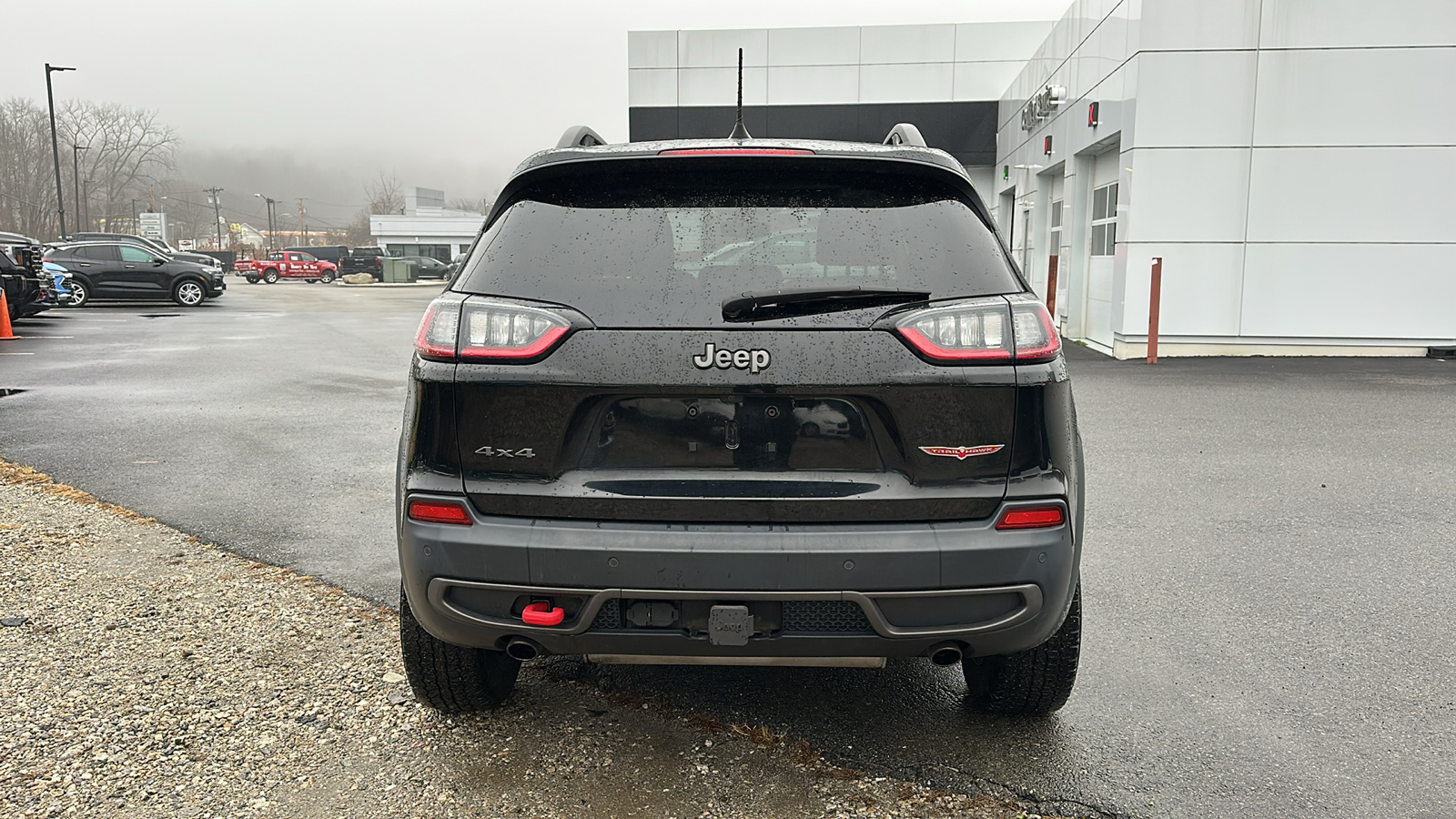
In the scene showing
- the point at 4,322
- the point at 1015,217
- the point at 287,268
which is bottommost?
the point at 4,322

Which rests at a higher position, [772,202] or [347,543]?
[772,202]

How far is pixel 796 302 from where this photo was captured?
2549 millimetres

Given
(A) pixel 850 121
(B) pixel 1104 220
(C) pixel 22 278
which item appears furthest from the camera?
(A) pixel 850 121

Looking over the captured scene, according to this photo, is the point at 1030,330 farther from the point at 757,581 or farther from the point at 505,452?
the point at 505,452

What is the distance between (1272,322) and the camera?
1510 cm

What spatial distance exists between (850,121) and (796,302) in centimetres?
2948

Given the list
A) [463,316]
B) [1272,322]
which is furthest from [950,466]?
[1272,322]

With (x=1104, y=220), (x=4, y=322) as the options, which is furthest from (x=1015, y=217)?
(x=4, y=322)

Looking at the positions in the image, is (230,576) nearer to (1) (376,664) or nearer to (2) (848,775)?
(1) (376,664)

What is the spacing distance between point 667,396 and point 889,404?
0.53 meters

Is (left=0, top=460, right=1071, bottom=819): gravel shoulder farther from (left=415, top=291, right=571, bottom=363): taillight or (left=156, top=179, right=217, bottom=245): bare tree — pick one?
(left=156, top=179, right=217, bottom=245): bare tree

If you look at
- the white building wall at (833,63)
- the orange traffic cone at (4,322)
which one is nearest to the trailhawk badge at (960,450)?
the orange traffic cone at (4,322)

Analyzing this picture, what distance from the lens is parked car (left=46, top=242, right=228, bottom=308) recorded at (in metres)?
27.8

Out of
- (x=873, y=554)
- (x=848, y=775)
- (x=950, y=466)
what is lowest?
(x=848, y=775)
